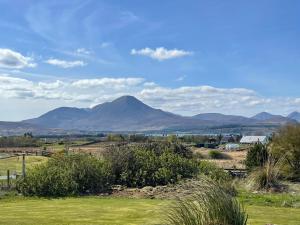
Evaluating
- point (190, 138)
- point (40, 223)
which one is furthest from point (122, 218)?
point (190, 138)

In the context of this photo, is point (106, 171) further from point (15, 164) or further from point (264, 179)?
point (15, 164)

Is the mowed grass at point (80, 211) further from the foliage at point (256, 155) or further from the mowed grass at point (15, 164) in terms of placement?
the mowed grass at point (15, 164)

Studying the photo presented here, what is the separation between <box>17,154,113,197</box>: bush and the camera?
765 inches

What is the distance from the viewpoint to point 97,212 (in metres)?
14.3

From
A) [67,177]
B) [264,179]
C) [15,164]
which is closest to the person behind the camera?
[67,177]

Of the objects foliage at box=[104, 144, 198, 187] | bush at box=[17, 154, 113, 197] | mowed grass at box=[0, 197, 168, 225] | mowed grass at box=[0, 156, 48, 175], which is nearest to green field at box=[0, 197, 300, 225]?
mowed grass at box=[0, 197, 168, 225]

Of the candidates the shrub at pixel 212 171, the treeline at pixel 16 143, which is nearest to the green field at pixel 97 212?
the shrub at pixel 212 171

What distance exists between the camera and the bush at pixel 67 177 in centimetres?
1944

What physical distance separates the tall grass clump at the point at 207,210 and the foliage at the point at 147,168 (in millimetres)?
13359

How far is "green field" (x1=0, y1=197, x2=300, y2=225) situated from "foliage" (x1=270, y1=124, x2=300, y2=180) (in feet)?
40.3

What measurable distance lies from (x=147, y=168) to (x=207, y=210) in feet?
46.8

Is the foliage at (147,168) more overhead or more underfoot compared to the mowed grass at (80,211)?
more overhead

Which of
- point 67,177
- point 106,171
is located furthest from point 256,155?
point 67,177

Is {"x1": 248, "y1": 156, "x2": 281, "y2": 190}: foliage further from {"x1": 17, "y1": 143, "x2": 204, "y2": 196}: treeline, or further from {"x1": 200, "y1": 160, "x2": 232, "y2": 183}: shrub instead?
{"x1": 17, "y1": 143, "x2": 204, "y2": 196}: treeline
